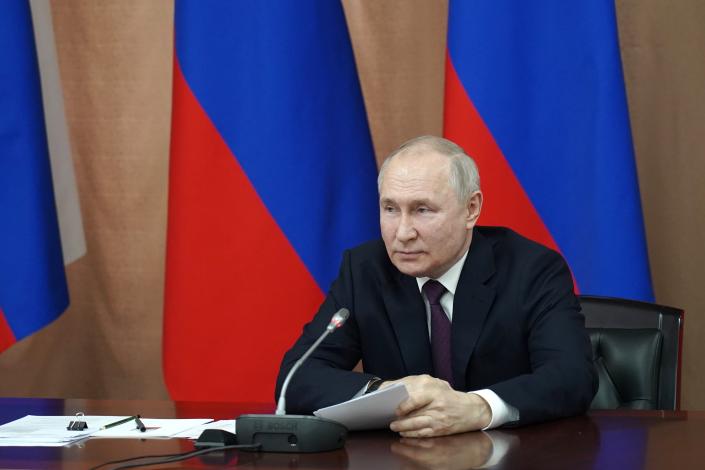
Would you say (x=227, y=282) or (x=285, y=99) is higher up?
(x=285, y=99)

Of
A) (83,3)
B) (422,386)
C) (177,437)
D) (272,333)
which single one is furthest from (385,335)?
(83,3)

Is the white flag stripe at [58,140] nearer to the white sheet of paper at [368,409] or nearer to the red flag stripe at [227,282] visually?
the red flag stripe at [227,282]

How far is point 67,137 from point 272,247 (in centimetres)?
134

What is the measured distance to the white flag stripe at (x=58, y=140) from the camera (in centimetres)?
429

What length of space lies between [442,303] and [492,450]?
79 cm

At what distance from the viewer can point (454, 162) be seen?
250 centimetres

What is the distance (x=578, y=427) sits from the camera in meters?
2.14

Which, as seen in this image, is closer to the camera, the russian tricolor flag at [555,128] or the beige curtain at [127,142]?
the russian tricolor flag at [555,128]

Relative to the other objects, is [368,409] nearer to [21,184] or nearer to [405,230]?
[405,230]

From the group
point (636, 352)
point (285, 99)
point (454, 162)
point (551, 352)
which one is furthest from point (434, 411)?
point (285, 99)

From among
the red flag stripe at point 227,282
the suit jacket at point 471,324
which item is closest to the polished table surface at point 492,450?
the suit jacket at point 471,324

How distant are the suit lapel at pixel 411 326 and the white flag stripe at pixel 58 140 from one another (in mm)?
2216

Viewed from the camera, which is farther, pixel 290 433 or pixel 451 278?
pixel 451 278

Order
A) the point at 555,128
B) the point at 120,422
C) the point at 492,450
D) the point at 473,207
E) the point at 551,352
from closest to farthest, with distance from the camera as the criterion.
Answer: the point at 492,450
the point at 120,422
the point at 551,352
the point at 473,207
the point at 555,128
